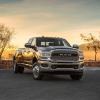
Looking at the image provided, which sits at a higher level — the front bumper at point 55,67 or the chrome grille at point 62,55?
the chrome grille at point 62,55

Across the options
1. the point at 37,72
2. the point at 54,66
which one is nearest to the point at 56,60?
the point at 54,66

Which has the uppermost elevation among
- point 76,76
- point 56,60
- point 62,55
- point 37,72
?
point 62,55

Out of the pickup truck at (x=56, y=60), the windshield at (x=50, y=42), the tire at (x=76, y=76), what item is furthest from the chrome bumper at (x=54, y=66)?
the windshield at (x=50, y=42)

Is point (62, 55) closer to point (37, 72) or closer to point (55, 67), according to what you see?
Result: point (55, 67)

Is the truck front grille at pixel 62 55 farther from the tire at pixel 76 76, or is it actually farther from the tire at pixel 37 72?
the tire at pixel 76 76

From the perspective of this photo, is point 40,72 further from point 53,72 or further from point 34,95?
point 34,95

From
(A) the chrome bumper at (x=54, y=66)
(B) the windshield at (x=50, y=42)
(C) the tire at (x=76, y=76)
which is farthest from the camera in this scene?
(B) the windshield at (x=50, y=42)

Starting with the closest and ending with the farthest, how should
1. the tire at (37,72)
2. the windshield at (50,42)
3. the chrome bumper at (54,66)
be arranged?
the chrome bumper at (54,66) → the tire at (37,72) → the windshield at (50,42)

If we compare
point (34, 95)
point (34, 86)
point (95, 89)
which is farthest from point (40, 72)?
point (34, 95)

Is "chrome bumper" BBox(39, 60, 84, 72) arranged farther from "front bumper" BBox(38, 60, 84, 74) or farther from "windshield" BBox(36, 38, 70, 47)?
"windshield" BBox(36, 38, 70, 47)

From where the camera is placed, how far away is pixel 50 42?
24969mm

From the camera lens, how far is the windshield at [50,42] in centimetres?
2427

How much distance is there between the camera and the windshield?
2427 centimetres

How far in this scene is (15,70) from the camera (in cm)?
2814
